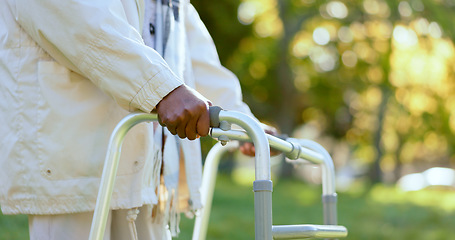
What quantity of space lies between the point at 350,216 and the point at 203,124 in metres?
5.86

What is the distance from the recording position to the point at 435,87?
1838 centimetres

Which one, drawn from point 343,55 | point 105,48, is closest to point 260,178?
point 105,48

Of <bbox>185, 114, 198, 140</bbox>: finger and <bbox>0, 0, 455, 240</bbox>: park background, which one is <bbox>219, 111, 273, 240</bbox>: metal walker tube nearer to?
<bbox>185, 114, 198, 140</bbox>: finger

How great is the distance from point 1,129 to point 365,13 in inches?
589

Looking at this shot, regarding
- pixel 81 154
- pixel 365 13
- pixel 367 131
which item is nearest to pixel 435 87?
pixel 365 13

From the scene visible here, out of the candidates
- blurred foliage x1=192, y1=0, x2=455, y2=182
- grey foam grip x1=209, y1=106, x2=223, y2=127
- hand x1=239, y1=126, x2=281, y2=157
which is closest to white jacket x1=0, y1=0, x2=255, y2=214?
grey foam grip x1=209, y1=106, x2=223, y2=127

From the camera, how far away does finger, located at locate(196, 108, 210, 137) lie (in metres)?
1.53

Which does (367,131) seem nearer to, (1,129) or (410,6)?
(410,6)

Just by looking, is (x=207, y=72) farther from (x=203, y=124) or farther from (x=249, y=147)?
(x=203, y=124)

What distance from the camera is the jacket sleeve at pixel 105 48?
1.57 m

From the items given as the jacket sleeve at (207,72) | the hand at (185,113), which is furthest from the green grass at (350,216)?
Result: the hand at (185,113)

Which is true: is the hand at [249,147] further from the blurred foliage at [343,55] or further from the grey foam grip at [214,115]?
the blurred foliage at [343,55]

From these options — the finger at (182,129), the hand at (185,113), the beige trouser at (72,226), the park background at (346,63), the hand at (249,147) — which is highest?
the park background at (346,63)

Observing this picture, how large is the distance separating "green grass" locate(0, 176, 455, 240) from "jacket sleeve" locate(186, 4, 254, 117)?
2.38 m
